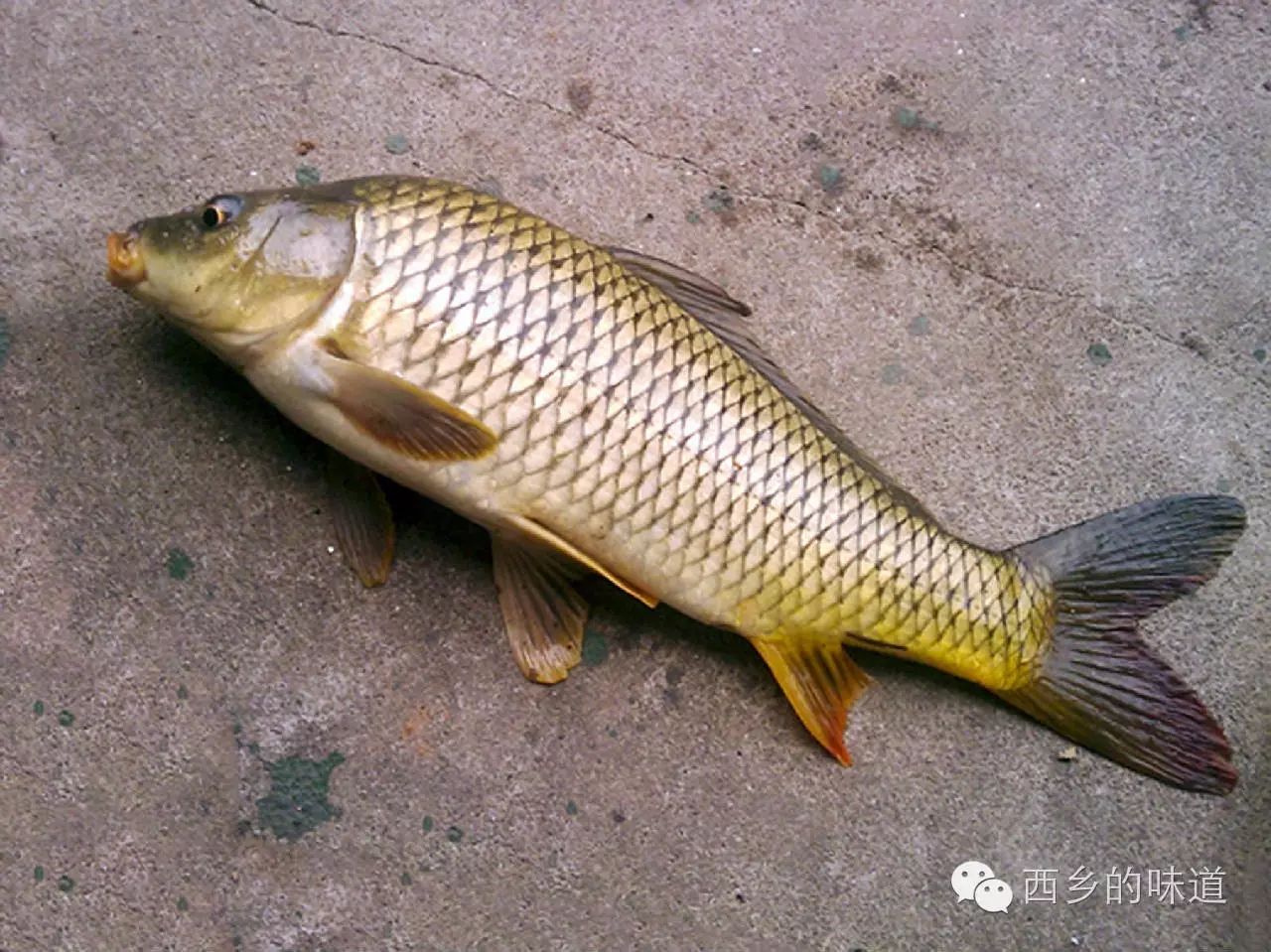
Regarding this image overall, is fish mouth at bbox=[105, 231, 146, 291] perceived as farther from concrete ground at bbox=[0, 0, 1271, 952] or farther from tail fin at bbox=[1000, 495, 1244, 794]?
tail fin at bbox=[1000, 495, 1244, 794]

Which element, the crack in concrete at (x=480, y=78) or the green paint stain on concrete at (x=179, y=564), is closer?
the green paint stain on concrete at (x=179, y=564)

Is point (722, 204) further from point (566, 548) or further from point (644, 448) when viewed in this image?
point (566, 548)

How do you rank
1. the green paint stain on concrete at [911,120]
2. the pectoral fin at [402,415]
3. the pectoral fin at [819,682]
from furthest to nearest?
the green paint stain on concrete at [911,120] → the pectoral fin at [819,682] → the pectoral fin at [402,415]

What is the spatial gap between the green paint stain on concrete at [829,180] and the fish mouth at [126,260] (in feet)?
3.95

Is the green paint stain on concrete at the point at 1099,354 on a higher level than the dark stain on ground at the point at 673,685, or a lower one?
higher

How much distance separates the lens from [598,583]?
6.46 ft

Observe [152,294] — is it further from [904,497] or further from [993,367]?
[993,367]

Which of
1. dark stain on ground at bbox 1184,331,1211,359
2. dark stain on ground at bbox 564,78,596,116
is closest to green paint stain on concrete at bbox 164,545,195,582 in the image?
dark stain on ground at bbox 564,78,596,116

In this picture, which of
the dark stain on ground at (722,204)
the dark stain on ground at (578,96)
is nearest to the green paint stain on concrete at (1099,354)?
the dark stain on ground at (722,204)

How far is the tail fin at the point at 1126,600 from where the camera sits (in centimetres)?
187

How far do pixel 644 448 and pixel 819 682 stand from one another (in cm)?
50

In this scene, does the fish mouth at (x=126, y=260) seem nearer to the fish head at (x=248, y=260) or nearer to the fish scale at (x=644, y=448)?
the fish head at (x=248, y=260)

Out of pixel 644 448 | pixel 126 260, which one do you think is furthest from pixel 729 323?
pixel 126 260

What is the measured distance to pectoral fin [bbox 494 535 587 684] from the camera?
189cm
